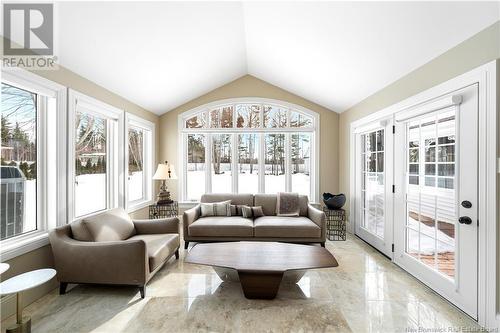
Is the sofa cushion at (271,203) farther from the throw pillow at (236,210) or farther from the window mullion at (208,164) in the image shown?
the window mullion at (208,164)

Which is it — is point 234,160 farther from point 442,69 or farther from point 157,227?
point 442,69

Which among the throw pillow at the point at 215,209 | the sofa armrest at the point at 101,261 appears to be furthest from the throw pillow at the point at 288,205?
the sofa armrest at the point at 101,261

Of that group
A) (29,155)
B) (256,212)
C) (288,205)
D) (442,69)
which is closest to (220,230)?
(256,212)

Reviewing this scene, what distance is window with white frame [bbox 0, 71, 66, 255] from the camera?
7.28 feet

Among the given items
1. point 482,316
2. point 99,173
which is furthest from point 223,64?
point 482,316

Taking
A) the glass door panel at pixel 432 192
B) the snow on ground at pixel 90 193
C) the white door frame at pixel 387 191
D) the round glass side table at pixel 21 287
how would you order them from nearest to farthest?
1. the round glass side table at pixel 21 287
2. the glass door panel at pixel 432 192
3. the snow on ground at pixel 90 193
4. the white door frame at pixel 387 191

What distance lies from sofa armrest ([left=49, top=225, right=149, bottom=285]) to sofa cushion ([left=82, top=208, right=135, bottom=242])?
0.79ft

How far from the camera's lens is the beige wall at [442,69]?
6.13 ft

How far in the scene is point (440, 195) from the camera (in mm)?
2424

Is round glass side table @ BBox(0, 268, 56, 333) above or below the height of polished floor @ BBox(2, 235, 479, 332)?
above

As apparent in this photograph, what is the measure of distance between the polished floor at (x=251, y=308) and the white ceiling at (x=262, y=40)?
241cm

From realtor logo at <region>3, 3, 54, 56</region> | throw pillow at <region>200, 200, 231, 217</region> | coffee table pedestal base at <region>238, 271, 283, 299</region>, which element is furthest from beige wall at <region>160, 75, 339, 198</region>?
coffee table pedestal base at <region>238, 271, 283, 299</region>

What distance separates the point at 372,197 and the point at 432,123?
1623 mm

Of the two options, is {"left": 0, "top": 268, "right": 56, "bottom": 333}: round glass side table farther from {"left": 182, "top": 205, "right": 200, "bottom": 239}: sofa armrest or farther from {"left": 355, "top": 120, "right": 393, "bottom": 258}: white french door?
{"left": 355, "top": 120, "right": 393, "bottom": 258}: white french door
